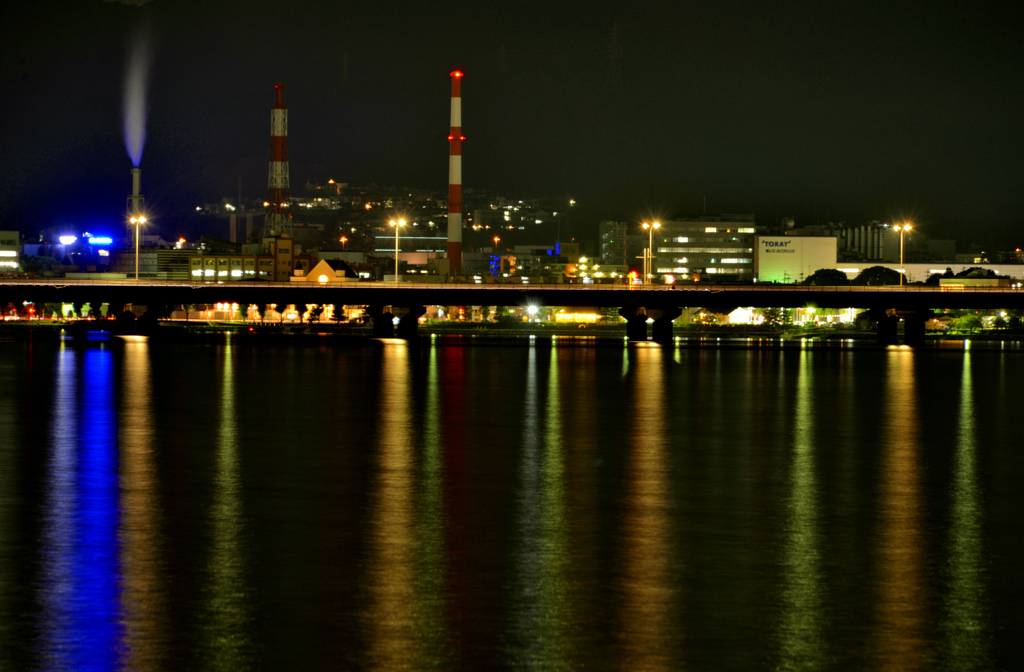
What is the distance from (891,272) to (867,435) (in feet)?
538

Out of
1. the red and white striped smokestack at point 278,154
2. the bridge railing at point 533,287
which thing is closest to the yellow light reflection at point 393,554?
the bridge railing at point 533,287

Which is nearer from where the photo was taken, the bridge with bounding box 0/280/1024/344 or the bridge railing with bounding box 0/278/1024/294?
the bridge railing with bounding box 0/278/1024/294

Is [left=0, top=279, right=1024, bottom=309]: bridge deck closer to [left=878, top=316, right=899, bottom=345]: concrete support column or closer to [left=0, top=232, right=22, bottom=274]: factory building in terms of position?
[left=878, top=316, right=899, bottom=345]: concrete support column

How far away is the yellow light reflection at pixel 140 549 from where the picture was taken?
1087 cm

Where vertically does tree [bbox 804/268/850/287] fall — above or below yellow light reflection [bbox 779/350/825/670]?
above

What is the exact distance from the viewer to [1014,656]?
1076cm

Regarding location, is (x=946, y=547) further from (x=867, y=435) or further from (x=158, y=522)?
(x=867, y=435)

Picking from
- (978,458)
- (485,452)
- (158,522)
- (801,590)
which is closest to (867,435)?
(978,458)

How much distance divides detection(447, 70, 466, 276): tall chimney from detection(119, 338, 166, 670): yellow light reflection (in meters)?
91.2

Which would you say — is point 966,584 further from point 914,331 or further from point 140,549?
point 914,331

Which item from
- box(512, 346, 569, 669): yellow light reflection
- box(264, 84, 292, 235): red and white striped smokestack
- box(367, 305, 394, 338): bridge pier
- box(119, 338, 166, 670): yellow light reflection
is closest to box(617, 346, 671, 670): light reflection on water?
box(512, 346, 569, 669): yellow light reflection

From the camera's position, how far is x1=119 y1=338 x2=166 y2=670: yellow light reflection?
35.7 feet

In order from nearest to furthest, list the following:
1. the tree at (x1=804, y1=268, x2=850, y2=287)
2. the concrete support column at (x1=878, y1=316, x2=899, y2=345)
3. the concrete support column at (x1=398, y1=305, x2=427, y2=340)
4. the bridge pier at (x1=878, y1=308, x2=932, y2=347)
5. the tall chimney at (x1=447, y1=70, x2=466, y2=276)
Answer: the concrete support column at (x1=398, y1=305, x2=427, y2=340)
the bridge pier at (x1=878, y1=308, x2=932, y2=347)
the concrete support column at (x1=878, y1=316, x2=899, y2=345)
the tall chimney at (x1=447, y1=70, x2=466, y2=276)
the tree at (x1=804, y1=268, x2=850, y2=287)

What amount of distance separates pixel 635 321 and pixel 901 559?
3027 inches
